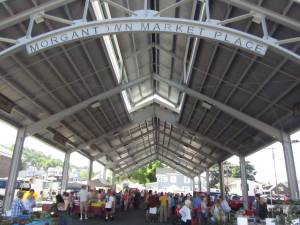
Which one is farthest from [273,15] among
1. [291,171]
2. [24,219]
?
[24,219]

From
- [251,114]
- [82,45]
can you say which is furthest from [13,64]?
[251,114]

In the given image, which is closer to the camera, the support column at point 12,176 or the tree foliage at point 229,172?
the support column at point 12,176

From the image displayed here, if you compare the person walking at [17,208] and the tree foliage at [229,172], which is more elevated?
the tree foliage at [229,172]

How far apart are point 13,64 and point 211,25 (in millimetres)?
6982

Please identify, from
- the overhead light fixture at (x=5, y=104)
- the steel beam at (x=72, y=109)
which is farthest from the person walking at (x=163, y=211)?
the overhead light fixture at (x=5, y=104)

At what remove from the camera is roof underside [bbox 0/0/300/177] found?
8.18m

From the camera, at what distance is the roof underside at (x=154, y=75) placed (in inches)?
322

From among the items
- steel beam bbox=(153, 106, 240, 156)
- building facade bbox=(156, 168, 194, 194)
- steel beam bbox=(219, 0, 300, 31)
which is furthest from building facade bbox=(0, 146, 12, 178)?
steel beam bbox=(219, 0, 300, 31)

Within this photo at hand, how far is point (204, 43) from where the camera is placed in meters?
10.1

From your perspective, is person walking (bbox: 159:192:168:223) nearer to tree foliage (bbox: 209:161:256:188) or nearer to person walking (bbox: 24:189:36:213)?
person walking (bbox: 24:189:36:213)

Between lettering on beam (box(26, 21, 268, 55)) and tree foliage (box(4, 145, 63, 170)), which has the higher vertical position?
tree foliage (box(4, 145, 63, 170))

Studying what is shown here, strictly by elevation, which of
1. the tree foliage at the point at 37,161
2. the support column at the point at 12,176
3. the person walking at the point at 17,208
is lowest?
the person walking at the point at 17,208

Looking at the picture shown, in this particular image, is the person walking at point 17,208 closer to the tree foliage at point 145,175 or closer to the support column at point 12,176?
the support column at point 12,176

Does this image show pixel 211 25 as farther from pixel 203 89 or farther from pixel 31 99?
pixel 31 99
